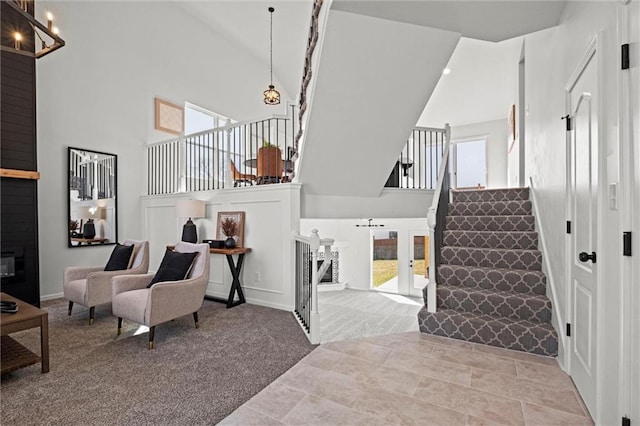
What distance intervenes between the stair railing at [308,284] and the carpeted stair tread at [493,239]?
1.77 meters

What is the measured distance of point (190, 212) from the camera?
455cm

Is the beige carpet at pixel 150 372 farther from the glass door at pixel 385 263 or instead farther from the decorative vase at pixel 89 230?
the glass door at pixel 385 263

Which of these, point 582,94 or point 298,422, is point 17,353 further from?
point 582,94

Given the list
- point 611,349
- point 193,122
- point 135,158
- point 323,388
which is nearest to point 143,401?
point 323,388

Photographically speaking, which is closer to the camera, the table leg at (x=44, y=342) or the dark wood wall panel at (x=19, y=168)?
the table leg at (x=44, y=342)

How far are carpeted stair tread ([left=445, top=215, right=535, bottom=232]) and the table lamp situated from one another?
3.51 m

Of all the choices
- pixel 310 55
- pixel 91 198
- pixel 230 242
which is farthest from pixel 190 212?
pixel 310 55

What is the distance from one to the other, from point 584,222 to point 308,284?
2.32 metres

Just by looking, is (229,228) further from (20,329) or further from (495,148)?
(495,148)

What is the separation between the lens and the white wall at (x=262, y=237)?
400cm

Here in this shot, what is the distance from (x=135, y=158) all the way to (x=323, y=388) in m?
5.33

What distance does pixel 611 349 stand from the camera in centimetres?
159

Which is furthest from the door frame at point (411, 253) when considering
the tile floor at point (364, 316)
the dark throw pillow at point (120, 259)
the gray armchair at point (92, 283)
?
the dark throw pillow at point (120, 259)

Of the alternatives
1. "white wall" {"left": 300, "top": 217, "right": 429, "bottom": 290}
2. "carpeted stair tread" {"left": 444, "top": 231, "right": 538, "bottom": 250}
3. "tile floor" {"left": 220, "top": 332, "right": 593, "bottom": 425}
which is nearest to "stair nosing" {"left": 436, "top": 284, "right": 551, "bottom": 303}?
"tile floor" {"left": 220, "top": 332, "right": 593, "bottom": 425}
